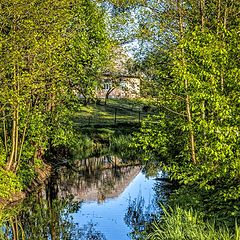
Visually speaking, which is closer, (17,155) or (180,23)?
(180,23)

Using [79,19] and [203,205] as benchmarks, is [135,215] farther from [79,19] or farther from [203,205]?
[79,19]

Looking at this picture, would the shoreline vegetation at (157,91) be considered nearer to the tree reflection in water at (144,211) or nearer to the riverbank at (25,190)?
the riverbank at (25,190)

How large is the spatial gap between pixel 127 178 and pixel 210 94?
734 inches

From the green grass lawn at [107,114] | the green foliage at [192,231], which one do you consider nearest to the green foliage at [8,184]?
the green foliage at [192,231]

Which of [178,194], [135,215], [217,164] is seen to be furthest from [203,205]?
[135,215]

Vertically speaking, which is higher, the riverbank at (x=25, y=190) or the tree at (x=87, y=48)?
the tree at (x=87, y=48)

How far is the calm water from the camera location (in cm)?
1945

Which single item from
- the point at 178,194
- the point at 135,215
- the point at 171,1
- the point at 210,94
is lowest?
the point at 135,215

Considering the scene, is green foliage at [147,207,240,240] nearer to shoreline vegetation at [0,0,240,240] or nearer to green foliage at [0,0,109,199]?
shoreline vegetation at [0,0,240,240]

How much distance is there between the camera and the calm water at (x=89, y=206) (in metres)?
19.5

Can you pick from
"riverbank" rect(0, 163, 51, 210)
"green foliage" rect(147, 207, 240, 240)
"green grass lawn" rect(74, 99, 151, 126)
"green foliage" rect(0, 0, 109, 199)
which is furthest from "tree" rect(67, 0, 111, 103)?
"green foliage" rect(147, 207, 240, 240)

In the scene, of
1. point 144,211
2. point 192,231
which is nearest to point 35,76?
point 144,211

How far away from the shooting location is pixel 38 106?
28328 millimetres

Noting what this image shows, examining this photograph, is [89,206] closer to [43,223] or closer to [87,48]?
[43,223]
